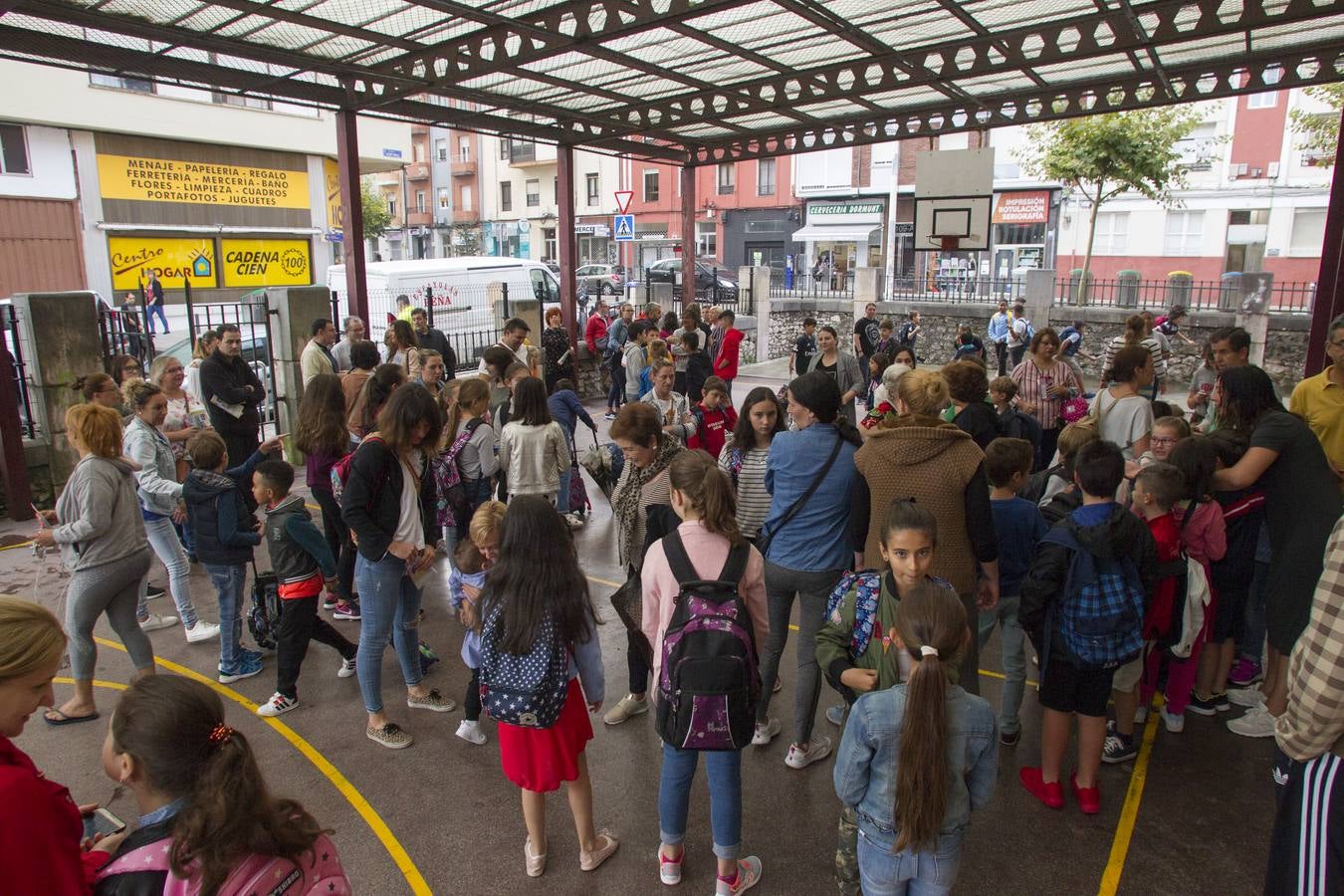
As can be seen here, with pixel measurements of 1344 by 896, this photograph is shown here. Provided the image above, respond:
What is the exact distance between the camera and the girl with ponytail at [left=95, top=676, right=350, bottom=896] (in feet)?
6.08

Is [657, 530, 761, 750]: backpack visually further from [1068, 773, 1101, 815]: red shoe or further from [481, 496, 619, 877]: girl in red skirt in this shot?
[1068, 773, 1101, 815]: red shoe

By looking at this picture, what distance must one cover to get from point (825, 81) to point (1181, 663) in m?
8.60

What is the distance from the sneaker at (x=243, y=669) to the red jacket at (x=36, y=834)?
11.0 feet

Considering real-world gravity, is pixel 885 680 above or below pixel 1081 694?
above

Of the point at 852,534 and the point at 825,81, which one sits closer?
the point at 852,534

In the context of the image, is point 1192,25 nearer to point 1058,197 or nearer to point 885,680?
point 885,680

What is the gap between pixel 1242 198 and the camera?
96.0ft

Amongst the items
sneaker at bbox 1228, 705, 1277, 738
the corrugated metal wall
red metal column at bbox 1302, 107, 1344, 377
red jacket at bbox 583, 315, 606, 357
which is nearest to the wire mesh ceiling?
red metal column at bbox 1302, 107, 1344, 377

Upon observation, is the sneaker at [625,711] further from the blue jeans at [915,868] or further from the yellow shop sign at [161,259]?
the yellow shop sign at [161,259]

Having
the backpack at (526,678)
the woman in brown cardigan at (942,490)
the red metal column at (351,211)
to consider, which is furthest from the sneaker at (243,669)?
the red metal column at (351,211)

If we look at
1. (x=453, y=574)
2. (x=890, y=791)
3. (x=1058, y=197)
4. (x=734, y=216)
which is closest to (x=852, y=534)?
(x=890, y=791)

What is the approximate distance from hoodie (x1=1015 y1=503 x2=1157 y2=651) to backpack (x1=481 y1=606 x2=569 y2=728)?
6.51ft

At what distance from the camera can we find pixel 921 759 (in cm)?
231

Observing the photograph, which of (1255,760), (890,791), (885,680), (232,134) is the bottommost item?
(1255,760)
